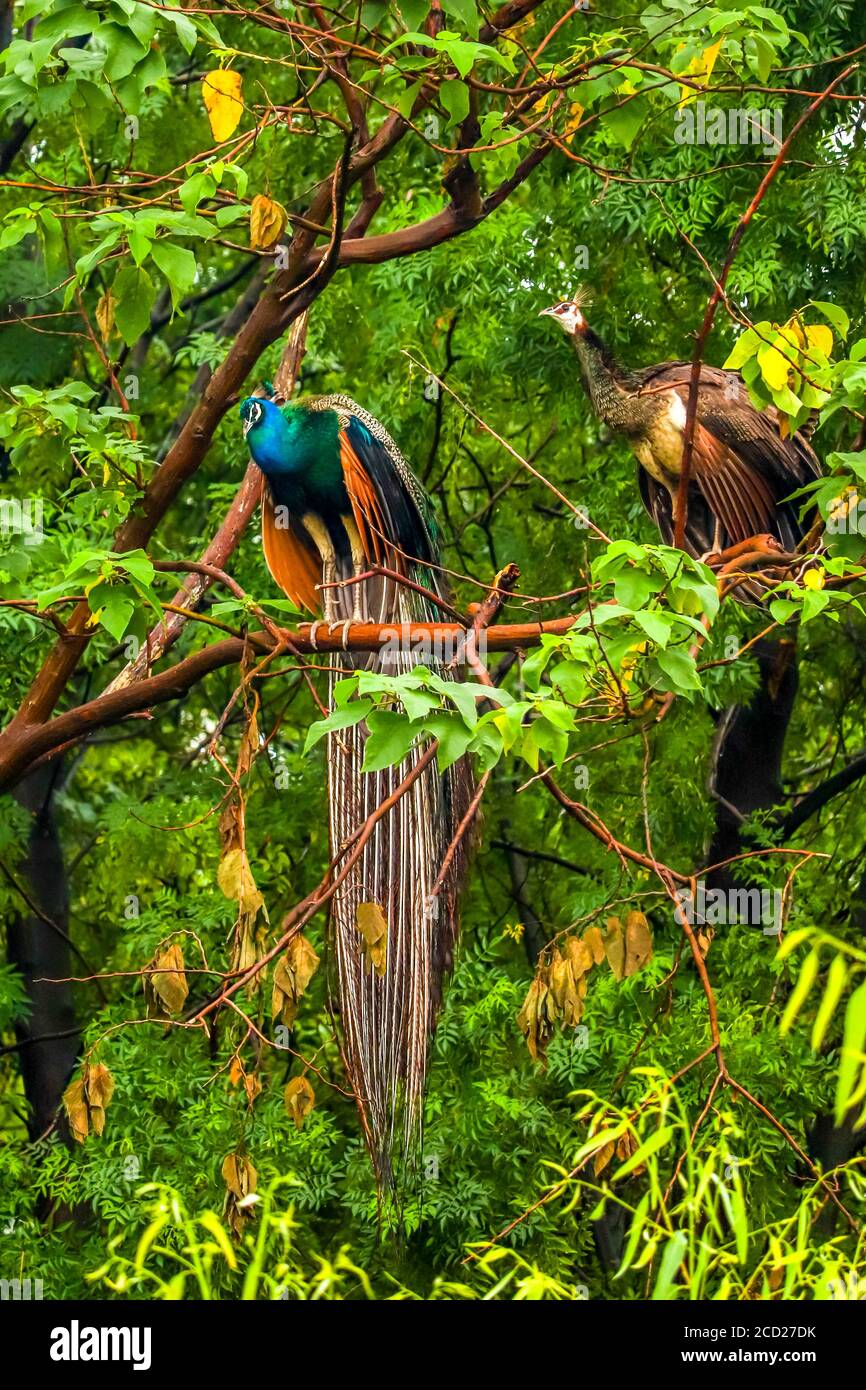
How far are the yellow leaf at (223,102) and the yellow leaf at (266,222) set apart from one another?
0.22 meters

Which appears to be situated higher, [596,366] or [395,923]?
[596,366]

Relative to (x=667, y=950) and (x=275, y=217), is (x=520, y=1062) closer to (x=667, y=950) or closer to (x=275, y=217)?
(x=667, y=950)

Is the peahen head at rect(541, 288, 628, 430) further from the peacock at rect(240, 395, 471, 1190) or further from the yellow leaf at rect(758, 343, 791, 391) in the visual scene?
the yellow leaf at rect(758, 343, 791, 391)

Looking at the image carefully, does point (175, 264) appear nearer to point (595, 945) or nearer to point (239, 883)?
point (239, 883)

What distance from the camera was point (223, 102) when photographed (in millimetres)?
3402

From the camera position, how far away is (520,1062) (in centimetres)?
579

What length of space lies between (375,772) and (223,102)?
1577 millimetres

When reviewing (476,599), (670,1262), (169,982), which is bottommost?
(670,1262)

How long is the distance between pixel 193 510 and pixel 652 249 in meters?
2.59

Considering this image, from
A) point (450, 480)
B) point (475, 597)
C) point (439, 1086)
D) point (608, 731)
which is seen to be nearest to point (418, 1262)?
point (439, 1086)

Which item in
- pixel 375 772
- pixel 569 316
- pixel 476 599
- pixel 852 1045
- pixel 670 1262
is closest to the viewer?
pixel 852 1045

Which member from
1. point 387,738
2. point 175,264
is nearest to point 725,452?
point 175,264

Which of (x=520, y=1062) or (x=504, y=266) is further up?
(x=504, y=266)

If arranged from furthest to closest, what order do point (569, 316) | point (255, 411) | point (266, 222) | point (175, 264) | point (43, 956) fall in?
1. point (43, 956)
2. point (569, 316)
3. point (255, 411)
4. point (266, 222)
5. point (175, 264)
